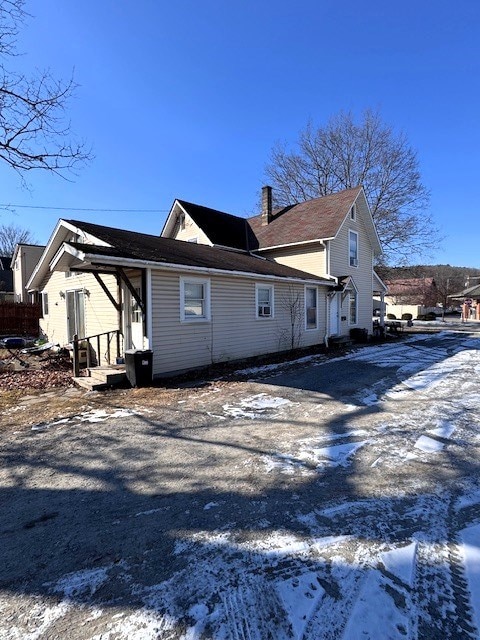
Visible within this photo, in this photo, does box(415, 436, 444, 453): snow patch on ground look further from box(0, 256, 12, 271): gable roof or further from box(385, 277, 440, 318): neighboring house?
box(0, 256, 12, 271): gable roof

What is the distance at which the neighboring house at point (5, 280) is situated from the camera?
3559cm

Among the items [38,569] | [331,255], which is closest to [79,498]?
[38,569]

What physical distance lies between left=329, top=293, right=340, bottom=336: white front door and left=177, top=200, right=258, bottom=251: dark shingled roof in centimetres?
488

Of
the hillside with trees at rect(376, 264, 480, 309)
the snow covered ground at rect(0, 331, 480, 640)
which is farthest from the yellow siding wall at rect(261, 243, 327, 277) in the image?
the hillside with trees at rect(376, 264, 480, 309)

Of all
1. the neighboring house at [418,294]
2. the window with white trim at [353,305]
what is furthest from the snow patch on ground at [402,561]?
the neighboring house at [418,294]

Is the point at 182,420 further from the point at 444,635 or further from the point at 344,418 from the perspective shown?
the point at 444,635

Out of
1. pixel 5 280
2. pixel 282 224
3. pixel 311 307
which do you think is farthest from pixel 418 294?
pixel 5 280

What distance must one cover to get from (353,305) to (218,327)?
1026 cm

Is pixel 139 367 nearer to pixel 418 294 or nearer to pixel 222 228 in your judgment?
pixel 222 228

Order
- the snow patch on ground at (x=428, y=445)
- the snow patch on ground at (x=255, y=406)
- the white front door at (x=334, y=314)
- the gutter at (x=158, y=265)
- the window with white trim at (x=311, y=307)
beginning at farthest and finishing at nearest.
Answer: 1. the white front door at (x=334, y=314)
2. the window with white trim at (x=311, y=307)
3. the gutter at (x=158, y=265)
4. the snow patch on ground at (x=255, y=406)
5. the snow patch on ground at (x=428, y=445)

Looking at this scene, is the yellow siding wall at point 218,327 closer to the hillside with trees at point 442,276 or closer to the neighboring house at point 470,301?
the hillside with trees at point 442,276

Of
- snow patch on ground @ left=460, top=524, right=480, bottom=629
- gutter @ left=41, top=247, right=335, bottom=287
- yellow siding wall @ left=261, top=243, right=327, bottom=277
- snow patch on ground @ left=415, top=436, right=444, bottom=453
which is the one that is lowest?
snow patch on ground @ left=460, top=524, right=480, bottom=629

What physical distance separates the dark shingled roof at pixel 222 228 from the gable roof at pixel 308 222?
611 millimetres

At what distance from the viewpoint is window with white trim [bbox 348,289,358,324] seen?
706 inches
